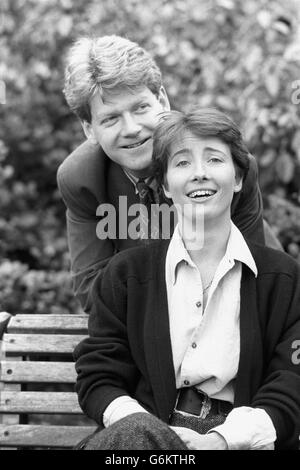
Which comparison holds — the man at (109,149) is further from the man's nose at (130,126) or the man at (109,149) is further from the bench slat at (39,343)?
the bench slat at (39,343)

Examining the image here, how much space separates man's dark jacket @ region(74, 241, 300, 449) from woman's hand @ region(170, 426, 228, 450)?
0.18 meters

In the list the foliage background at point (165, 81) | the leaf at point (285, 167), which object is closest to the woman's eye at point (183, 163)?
the foliage background at point (165, 81)

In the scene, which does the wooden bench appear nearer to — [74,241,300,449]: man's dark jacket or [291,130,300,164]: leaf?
[74,241,300,449]: man's dark jacket

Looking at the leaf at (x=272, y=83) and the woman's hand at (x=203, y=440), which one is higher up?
the leaf at (x=272, y=83)

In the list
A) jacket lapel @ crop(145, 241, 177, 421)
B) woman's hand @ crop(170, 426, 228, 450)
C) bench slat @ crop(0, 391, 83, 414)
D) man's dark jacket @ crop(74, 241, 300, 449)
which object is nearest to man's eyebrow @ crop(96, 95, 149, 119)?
man's dark jacket @ crop(74, 241, 300, 449)

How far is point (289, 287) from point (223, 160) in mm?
440

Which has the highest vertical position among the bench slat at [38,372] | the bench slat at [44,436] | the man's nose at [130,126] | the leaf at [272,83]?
the leaf at [272,83]

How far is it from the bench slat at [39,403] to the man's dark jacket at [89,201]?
0.36 metres

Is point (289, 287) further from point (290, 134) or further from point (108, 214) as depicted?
point (290, 134)

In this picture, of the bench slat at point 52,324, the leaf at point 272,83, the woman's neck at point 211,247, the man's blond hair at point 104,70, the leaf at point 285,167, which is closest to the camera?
the woman's neck at point 211,247

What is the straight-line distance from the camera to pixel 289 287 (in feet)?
9.38

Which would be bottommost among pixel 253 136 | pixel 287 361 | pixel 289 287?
pixel 287 361

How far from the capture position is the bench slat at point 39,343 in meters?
3.45

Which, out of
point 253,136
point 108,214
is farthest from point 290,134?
point 108,214
